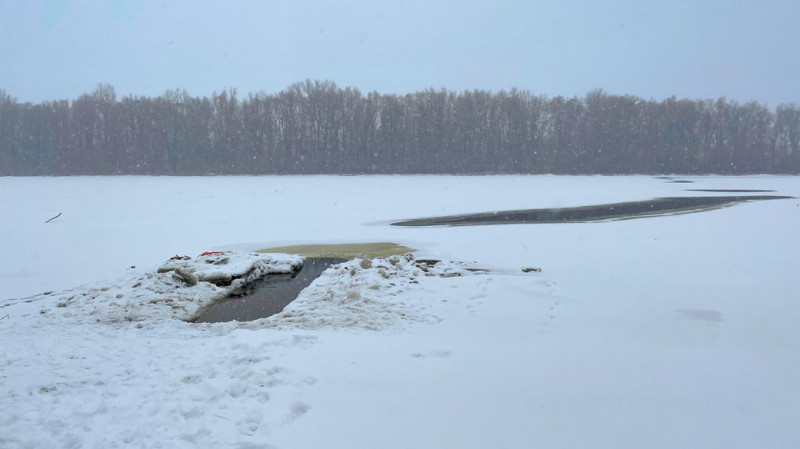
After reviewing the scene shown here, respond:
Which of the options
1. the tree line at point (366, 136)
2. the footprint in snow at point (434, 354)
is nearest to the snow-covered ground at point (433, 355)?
the footprint in snow at point (434, 354)

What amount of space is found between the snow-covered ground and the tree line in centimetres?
4543

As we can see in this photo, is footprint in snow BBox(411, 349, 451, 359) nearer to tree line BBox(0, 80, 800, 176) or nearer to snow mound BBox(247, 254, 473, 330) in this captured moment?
snow mound BBox(247, 254, 473, 330)

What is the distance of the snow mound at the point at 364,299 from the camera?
6531 millimetres

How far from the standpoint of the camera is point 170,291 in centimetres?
795

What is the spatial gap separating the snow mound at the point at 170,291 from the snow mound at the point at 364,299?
1.43 m

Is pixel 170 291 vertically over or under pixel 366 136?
under

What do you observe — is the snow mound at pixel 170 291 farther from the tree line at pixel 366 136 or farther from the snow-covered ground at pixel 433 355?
the tree line at pixel 366 136

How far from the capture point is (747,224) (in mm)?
14766

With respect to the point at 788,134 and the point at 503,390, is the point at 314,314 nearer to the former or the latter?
the point at 503,390

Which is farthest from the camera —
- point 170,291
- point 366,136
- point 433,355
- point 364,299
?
point 366,136

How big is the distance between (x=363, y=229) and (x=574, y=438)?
11415 millimetres

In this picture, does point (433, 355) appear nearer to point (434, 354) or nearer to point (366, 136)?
point (434, 354)

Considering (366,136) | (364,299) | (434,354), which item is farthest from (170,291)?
(366,136)

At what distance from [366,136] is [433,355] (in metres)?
53.4
